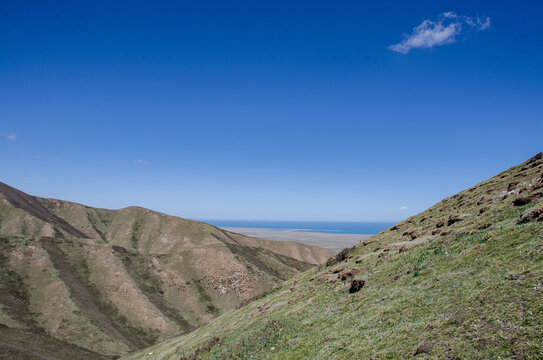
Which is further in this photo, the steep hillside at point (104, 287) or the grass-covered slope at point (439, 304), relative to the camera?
the steep hillside at point (104, 287)

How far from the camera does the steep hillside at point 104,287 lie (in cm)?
6116

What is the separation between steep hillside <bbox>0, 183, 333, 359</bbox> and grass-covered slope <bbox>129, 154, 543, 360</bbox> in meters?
27.6

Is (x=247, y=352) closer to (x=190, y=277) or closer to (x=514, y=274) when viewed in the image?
(x=514, y=274)

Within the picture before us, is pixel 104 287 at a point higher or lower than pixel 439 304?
lower

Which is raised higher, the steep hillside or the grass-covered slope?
the grass-covered slope

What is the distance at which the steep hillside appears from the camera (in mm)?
61156

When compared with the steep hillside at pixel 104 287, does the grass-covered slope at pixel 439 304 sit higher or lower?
higher

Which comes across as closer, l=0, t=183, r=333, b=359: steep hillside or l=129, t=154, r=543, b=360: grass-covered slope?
l=129, t=154, r=543, b=360: grass-covered slope

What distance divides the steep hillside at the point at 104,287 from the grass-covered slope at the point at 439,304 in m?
27.6

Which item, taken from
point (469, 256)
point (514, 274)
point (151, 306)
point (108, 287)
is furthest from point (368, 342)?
point (108, 287)

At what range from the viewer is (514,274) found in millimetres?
12891

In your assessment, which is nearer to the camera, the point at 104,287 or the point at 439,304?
the point at 439,304

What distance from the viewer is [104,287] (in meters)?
84.8

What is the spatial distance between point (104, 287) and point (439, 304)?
9797 cm
